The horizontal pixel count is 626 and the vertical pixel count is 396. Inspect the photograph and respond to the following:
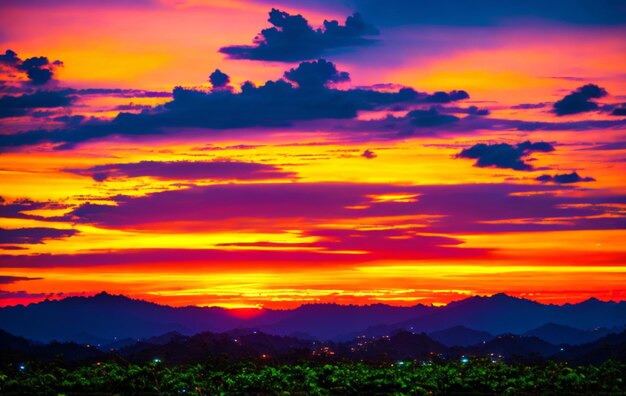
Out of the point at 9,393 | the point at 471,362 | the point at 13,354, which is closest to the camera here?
the point at 9,393

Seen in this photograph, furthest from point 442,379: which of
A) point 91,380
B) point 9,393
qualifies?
point 9,393

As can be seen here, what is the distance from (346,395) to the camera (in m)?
80.3

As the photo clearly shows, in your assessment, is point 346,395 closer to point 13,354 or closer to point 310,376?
point 310,376

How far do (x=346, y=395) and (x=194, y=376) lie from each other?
666 inches

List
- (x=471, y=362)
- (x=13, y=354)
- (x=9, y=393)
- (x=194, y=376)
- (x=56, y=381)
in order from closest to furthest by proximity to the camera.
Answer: (x=9, y=393) < (x=56, y=381) < (x=194, y=376) < (x=471, y=362) < (x=13, y=354)

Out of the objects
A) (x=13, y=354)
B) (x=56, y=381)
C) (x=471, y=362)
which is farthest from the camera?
(x=13, y=354)

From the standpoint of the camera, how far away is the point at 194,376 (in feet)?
291

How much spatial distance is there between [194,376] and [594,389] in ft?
124

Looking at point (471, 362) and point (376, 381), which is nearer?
point (376, 381)

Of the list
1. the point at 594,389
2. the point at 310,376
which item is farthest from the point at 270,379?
the point at 594,389

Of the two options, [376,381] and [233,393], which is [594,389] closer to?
[376,381]

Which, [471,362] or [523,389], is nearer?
[523,389]

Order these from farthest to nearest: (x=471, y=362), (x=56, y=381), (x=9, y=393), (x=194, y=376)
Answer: (x=471, y=362), (x=194, y=376), (x=56, y=381), (x=9, y=393)

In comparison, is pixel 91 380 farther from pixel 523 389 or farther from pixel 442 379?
pixel 523 389
